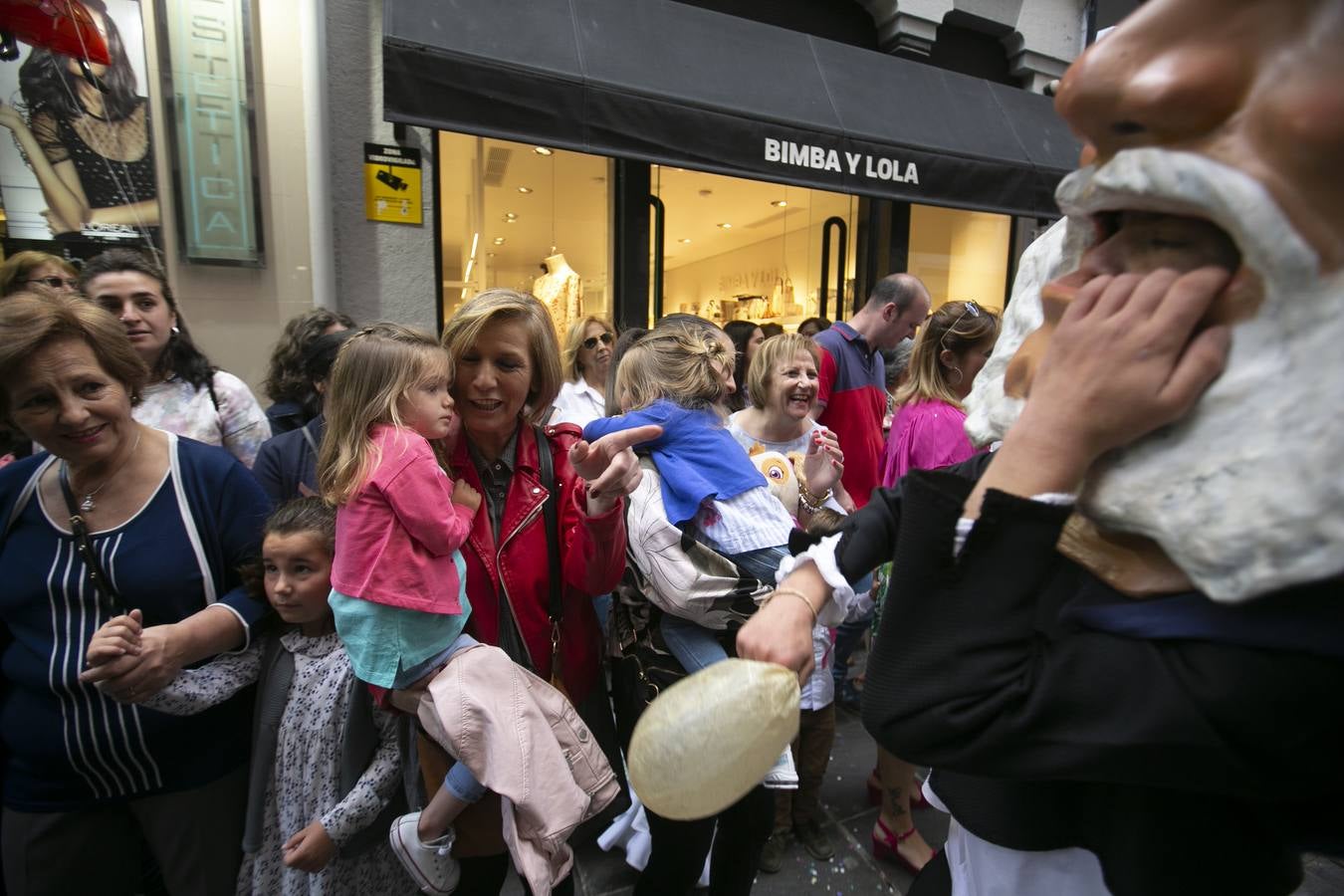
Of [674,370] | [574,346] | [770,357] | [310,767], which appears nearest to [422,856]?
[310,767]

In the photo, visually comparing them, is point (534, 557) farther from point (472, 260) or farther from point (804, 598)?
point (472, 260)

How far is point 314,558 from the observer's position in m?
1.73

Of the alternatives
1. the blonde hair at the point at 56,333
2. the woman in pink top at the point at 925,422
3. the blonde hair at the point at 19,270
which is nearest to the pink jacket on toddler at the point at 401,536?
the blonde hair at the point at 56,333

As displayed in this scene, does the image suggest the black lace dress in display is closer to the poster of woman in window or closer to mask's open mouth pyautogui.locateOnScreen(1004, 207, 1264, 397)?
the poster of woman in window

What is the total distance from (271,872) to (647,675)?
1.14 metres

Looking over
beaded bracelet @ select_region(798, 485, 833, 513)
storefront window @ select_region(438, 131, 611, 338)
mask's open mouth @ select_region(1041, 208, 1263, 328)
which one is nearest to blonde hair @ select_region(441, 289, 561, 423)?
beaded bracelet @ select_region(798, 485, 833, 513)

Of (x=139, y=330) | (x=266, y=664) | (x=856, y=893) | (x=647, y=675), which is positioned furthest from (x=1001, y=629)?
(x=139, y=330)

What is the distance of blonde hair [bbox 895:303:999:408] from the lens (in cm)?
281

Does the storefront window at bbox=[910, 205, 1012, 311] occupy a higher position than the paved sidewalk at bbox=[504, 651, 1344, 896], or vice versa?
the storefront window at bbox=[910, 205, 1012, 311]

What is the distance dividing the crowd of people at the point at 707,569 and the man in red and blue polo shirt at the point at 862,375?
0.53 metres

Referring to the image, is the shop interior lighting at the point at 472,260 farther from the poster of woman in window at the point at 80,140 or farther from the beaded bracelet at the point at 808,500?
the beaded bracelet at the point at 808,500

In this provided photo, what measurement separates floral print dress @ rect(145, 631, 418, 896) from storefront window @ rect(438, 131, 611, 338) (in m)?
3.49

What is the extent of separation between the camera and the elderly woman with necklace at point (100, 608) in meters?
1.54

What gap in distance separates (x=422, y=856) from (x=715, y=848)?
2.73 ft
